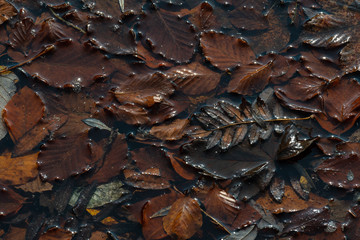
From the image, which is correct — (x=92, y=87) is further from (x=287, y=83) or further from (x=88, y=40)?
(x=287, y=83)

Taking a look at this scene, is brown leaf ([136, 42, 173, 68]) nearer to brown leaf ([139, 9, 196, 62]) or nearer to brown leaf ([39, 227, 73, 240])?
brown leaf ([139, 9, 196, 62])

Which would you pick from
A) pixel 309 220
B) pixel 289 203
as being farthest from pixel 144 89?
pixel 309 220

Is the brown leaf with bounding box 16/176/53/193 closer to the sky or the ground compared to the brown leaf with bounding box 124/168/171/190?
closer to the ground

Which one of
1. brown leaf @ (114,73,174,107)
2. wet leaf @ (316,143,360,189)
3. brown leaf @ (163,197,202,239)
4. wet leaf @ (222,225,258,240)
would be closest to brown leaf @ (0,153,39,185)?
brown leaf @ (114,73,174,107)

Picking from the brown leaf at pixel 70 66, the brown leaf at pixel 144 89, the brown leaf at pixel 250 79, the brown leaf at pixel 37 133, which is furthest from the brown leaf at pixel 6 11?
the brown leaf at pixel 250 79

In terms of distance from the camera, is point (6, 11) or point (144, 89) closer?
point (144, 89)

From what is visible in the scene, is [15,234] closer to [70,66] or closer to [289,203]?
[70,66]

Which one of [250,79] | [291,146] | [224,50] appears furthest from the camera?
[224,50]
